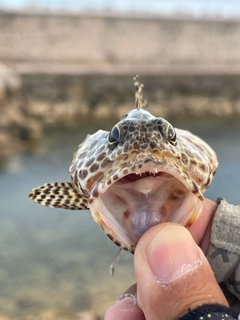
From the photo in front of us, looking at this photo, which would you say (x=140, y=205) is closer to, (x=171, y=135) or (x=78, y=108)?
(x=171, y=135)

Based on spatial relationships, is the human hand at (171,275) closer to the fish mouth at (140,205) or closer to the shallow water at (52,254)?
the fish mouth at (140,205)

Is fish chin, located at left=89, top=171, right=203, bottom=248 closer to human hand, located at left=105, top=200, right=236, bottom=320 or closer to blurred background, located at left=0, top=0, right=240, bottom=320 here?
human hand, located at left=105, top=200, right=236, bottom=320

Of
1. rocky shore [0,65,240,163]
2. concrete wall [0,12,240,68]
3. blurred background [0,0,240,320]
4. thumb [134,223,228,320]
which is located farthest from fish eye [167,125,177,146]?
concrete wall [0,12,240,68]

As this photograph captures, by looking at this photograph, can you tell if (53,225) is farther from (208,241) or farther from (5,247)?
(208,241)

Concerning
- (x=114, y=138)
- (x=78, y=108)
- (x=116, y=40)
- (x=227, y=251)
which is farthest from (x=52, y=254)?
(x=116, y=40)

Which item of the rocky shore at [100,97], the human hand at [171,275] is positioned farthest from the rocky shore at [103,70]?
the human hand at [171,275]

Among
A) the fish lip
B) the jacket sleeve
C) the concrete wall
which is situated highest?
the concrete wall

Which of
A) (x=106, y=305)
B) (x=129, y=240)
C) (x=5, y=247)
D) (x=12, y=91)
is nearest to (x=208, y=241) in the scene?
(x=129, y=240)
